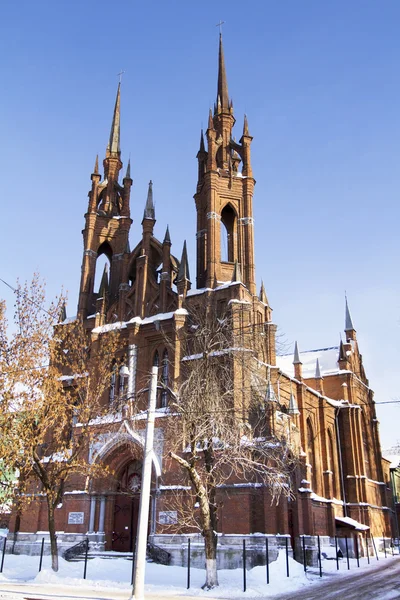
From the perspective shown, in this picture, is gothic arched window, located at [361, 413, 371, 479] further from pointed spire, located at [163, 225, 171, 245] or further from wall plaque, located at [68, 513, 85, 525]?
wall plaque, located at [68, 513, 85, 525]

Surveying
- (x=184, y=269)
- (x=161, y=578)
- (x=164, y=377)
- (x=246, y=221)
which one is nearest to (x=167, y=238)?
(x=184, y=269)

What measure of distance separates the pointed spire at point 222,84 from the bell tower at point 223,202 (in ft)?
→ 0.34

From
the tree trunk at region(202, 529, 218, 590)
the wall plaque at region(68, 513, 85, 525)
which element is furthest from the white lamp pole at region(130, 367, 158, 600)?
the wall plaque at region(68, 513, 85, 525)

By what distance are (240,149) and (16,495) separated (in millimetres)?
28875

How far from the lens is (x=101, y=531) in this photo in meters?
28.9

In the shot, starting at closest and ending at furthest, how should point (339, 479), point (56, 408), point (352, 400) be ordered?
point (56, 408) → point (339, 479) → point (352, 400)

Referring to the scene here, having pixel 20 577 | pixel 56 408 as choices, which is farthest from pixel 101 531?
pixel 56 408

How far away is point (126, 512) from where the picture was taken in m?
29.7

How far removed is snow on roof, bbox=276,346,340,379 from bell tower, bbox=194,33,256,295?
16.0m

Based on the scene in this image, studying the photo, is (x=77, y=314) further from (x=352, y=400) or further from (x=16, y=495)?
(x=352, y=400)

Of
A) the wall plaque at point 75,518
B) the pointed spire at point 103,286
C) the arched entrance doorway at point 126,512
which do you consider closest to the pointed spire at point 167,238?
the pointed spire at point 103,286

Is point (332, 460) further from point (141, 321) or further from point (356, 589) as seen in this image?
point (356, 589)

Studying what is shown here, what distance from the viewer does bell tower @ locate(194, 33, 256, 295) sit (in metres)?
35.4

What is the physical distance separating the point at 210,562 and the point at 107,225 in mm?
27748
